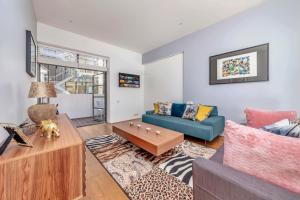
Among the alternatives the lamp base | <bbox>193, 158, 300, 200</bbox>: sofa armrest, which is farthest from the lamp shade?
<bbox>193, 158, 300, 200</bbox>: sofa armrest

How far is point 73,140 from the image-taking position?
109 cm

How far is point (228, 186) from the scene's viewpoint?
72 centimetres

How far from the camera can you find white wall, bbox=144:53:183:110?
4.20 m

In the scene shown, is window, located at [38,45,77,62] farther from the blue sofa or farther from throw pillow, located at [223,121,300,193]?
throw pillow, located at [223,121,300,193]

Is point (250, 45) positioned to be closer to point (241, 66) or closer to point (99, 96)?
point (241, 66)

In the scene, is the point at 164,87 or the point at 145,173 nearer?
the point at 145,173

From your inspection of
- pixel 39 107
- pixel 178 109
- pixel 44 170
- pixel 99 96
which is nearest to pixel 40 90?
pixel 39 107

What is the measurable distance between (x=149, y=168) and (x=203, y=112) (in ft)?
6.28

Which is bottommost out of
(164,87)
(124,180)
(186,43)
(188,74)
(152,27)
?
(124,180)

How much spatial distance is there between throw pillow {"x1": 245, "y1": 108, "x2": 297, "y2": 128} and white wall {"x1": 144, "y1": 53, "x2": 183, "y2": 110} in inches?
88.3

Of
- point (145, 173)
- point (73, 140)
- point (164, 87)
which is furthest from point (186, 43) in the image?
point (73, 140)

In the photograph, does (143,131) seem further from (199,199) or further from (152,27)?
(152,27)

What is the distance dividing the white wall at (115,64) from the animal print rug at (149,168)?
2.19 m

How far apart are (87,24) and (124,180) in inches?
141
